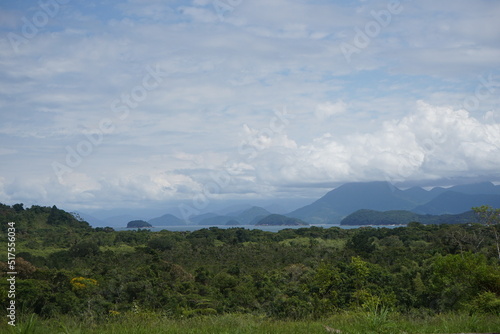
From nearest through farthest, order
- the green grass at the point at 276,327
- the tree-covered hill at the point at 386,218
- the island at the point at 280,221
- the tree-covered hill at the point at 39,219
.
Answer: the green grass at the point at 276,327
the tree-covered hill at the point at 39,219
the tree-covered hill at the point at 386,218
the island at the point at 280,221

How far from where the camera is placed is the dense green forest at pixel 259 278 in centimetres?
1609

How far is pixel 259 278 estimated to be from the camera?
32.7 meters

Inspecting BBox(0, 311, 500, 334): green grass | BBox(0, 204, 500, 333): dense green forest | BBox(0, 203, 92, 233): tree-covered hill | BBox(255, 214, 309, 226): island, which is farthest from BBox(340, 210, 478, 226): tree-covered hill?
BBox(0, 311, 500, 334): green grass

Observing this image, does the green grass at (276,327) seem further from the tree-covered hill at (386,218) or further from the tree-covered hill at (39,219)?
the tree-covered hill at (386,218)

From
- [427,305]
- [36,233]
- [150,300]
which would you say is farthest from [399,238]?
[36,233]

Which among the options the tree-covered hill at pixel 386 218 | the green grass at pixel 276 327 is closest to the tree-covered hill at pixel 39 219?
the green grass at pixel 276 327

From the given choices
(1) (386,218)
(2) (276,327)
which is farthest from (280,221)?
(2) (276,327)

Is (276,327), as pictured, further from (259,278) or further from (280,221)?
(280,221)

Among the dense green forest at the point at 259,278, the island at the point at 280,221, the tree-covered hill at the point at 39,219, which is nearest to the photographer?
the dense green forest at the point at 259,278

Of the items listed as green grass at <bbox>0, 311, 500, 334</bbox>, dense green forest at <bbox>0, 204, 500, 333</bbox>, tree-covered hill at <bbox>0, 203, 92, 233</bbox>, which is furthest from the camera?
tree-covered hill at <bbox>0, 203, 92, 233</bbox>

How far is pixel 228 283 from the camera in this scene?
3244 cm

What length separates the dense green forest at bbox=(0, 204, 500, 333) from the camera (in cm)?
1609

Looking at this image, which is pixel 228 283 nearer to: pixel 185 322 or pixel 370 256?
pixel 370 256

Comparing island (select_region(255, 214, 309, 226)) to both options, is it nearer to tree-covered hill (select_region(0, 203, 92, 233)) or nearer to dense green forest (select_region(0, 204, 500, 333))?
tree-covered hill (select_region(0, 203, 92, 233))
